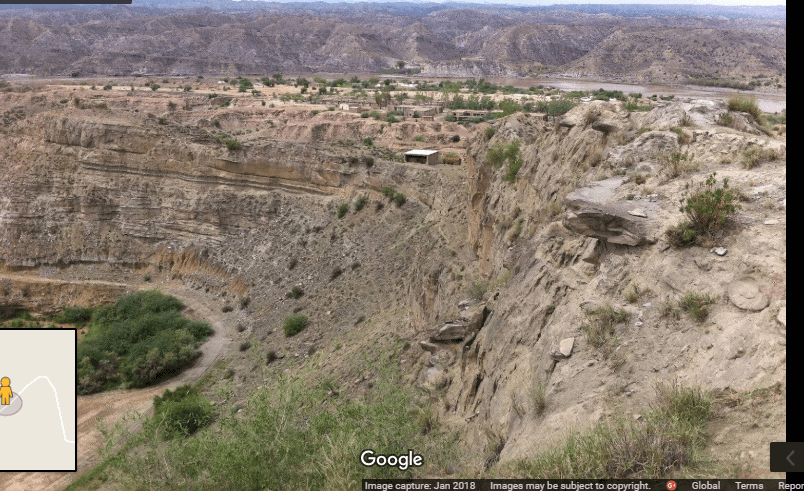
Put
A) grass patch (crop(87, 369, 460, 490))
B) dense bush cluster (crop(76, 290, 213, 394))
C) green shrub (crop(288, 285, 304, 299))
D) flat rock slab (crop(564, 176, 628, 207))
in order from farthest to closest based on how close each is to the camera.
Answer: green shrub (crop(288, 285, 304, 299)) → dense bush cluster (crop(76, 290, 213, 394)) → flat rock slab (crop(564, 176, 628, 207)) → grass patch (crop(87, 369, 460, 490))

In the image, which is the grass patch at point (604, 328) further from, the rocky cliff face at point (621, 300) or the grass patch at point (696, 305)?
the grass patch at point (696, 305)

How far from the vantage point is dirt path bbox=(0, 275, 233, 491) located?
16984 mm

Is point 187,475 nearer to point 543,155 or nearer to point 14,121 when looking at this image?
point 543,155

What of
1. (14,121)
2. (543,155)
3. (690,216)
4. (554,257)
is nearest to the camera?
(690,216)

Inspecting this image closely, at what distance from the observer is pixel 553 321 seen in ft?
25.9

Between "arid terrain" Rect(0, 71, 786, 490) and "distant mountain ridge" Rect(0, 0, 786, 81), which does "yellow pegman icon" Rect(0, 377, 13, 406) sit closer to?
"arid terrain" Rect(0, 71, 786, 490)

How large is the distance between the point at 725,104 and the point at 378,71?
110 metres

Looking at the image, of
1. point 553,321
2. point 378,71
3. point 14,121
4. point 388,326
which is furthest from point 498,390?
point 378,71

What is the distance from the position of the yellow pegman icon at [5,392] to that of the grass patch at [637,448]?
7.43 metres

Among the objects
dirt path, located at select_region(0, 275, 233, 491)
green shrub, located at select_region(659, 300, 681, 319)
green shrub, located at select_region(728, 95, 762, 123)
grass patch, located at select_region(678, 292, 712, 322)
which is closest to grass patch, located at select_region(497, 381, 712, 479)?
grass patch, located at select_region(678, 292, 712, 322)

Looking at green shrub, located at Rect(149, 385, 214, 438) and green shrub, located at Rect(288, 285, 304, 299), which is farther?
green shrub, located at Rect(288, 285, 304, 299)

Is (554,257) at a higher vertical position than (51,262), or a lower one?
higher

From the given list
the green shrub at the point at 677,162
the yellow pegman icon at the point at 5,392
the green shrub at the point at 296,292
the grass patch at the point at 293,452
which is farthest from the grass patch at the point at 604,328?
the green shrub at the point at 296,292

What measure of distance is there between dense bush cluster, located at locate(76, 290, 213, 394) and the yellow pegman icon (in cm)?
1449
